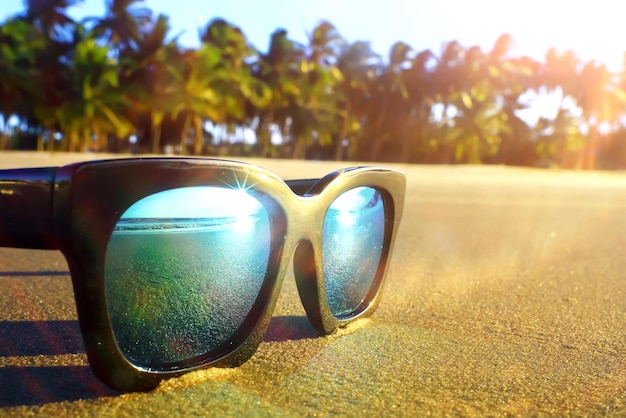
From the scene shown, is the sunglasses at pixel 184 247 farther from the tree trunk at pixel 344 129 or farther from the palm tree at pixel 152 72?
the tree trunk at pixel 344 129

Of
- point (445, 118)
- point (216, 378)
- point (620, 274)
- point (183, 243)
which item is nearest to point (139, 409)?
point (216, 378)

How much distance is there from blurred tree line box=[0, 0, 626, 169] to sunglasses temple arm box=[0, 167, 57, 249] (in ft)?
80.4

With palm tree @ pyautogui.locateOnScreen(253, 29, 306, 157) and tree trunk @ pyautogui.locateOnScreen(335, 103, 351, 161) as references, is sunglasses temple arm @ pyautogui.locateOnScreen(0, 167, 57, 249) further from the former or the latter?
tree trunk @ pyautogui.locateOnScreen(335, 103, 351, 161)

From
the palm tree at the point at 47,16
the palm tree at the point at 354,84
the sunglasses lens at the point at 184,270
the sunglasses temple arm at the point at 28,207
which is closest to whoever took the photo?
the sunglasses temple arm at the point at 28,207

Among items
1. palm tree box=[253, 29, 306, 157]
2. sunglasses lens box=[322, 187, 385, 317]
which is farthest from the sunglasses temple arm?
palm tree box=[253, 29, 306, 157]

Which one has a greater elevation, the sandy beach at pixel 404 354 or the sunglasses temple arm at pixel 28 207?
the sunglasses temple arm at pixel 28 207

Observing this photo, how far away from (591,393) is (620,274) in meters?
1.28

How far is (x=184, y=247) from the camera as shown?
110 cm

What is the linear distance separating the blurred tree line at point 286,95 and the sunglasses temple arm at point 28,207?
80.4 ft

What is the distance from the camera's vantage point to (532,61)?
40719 millimetres

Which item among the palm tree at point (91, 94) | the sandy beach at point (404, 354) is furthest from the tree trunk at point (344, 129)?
the sandy beach at point (404, 354)

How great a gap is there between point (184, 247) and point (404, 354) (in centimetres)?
48

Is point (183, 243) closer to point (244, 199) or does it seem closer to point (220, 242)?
point (220, 242)

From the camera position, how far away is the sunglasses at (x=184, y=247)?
0.78 m
